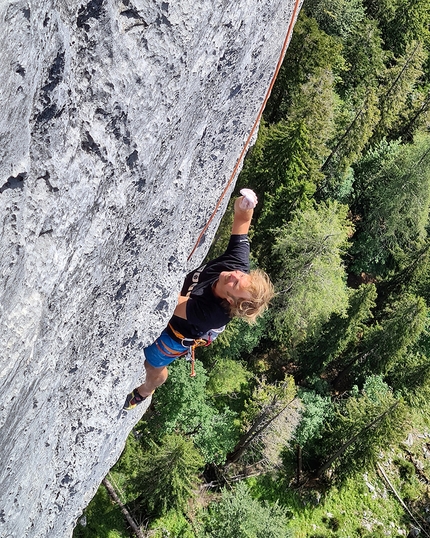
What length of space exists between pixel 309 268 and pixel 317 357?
22.5 feet

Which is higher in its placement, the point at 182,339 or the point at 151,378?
the point at 182,339

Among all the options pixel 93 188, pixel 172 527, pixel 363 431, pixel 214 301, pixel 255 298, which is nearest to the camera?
pixel 93 188

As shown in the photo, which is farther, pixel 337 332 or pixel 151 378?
pixel 337 332

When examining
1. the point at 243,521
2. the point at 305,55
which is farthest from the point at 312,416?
the point at 305,55

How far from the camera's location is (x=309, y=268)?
18672mm

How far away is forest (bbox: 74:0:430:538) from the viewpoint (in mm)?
17203

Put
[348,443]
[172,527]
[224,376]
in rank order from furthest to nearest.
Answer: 1. [348,443]
2. [224,376]
3. [172,527]

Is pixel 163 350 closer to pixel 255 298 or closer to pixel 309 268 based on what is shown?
pixel 255 298

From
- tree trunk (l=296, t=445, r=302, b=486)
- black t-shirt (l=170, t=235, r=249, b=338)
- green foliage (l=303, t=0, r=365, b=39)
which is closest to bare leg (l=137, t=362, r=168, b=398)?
black t-shirt (l=170, t=235, r=249, b=338)

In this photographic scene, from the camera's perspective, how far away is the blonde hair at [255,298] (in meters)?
5.46

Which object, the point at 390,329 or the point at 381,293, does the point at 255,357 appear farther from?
the point at 381,293

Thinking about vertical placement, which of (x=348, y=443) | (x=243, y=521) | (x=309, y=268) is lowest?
(x=243, y=521)

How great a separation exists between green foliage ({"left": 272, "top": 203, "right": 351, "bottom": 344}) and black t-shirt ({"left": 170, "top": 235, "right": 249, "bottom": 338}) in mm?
11476

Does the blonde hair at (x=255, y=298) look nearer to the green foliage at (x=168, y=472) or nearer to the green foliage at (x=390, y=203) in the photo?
the green foliage at (x=168, y=472)
